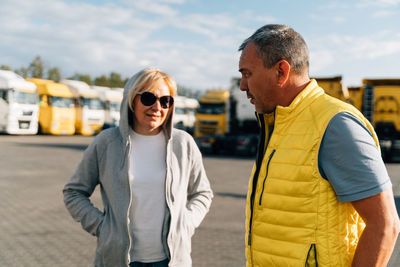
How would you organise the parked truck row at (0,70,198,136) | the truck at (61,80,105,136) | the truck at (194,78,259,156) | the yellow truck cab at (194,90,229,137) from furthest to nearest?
1. the truck at (61,80,105,136)
2. the parked truck row at (0,70,198,136)
3. the yellow truck cab at (194,90,229,137)
4. the truck at (194,78,259,156)

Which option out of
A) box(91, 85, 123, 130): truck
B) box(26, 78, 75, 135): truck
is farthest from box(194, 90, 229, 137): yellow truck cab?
box(91, 85, 123, 130): truck

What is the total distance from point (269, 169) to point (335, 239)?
377 millimetres

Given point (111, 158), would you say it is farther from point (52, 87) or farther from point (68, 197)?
point (52, 87)

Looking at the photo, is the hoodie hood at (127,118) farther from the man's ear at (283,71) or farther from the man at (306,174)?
the man's ear at (283,71)

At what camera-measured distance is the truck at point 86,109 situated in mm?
30047

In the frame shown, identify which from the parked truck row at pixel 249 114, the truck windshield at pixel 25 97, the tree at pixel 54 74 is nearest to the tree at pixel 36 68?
the tree at pixel 54 74

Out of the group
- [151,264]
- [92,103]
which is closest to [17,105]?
[92,103]

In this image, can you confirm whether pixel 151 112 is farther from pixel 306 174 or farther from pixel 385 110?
pixel 385 110

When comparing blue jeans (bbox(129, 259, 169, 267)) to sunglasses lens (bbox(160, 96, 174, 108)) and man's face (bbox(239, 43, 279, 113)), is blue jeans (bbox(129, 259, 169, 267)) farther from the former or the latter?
man's face (bbox(239, 43, 279, 113))

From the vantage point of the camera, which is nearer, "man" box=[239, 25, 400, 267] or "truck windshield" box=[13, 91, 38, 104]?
"man" box=[239, 25, 400, 267]

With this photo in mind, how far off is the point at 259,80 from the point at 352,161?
56cm

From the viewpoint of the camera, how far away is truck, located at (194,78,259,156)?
20.1m

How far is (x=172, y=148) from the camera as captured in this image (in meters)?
2.68

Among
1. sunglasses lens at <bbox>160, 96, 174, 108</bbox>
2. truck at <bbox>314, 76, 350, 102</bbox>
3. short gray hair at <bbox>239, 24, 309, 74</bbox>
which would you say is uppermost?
truck at <bbox>314, 76, 350, 102</bbox>
